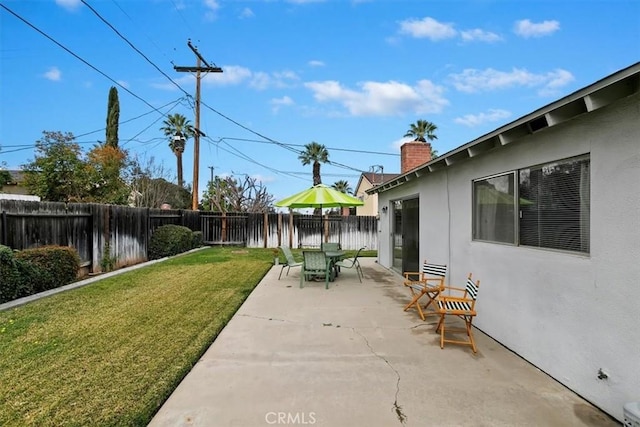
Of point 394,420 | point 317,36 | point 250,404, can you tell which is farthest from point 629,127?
point 317,36

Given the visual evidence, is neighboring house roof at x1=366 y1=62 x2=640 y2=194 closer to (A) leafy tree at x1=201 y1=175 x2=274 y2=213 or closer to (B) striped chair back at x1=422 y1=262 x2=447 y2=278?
→ (B) striped chair back at x1=422 y1=262 x2=447 y2=278

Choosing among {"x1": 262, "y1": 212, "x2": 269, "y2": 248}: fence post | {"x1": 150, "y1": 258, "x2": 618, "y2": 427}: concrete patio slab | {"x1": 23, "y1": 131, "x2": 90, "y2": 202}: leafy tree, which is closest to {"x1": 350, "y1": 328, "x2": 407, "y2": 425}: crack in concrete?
{"x1": 150, "y1": 258, "x2": 618, "y2": 427}: concrete patio slab

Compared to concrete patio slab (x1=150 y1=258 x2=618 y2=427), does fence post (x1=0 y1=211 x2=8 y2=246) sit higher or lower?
higher

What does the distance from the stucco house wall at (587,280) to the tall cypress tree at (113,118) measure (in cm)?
3242

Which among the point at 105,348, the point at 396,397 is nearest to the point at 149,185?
the point at 105,348

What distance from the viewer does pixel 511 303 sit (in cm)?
423

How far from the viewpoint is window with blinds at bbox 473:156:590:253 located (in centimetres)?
326

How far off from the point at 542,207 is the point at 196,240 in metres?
14.9

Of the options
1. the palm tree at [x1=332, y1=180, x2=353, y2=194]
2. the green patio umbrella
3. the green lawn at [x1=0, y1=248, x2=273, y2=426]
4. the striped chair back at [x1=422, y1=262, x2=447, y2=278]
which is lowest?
the green lawn at [x1=0, y1=248, x2=273, y2=426]

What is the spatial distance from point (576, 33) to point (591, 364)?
7.27 meters

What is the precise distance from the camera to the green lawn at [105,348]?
9.20 feet

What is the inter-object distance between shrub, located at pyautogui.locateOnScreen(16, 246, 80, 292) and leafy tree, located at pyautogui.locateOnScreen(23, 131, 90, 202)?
35.0 ft

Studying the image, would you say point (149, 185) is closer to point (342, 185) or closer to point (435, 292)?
point (435, 292)

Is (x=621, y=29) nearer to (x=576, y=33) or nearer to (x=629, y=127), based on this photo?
(x=576, y=33)
